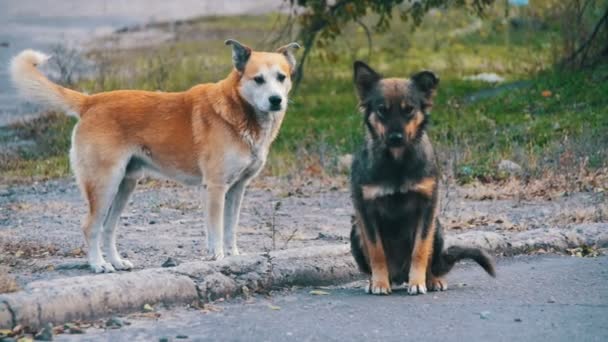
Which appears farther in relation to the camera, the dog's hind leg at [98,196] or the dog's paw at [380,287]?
the dog's hind leg at [98,196]

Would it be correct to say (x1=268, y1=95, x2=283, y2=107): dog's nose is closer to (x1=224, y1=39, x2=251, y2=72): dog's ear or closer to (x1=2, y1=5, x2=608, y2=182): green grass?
(x1=224, y1=39, x2=251, y2=72): dog's ear

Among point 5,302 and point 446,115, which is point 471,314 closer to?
point 5,302

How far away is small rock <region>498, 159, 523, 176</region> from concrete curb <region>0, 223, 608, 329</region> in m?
3.60

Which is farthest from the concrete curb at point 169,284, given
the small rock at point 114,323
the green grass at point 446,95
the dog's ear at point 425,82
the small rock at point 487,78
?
the small rock at point 487,78

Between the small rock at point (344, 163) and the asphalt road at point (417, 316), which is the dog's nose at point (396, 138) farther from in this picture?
the small rock at point (344, 163)

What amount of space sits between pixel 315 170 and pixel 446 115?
446 centimetres

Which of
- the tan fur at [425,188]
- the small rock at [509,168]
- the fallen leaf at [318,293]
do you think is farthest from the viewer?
the small rock at [509,168]

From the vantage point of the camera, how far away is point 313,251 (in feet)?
27.2

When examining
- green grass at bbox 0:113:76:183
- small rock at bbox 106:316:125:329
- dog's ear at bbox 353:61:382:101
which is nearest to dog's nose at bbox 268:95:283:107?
dog's ear at bbox 353:61:382:101

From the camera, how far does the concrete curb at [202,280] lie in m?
6.48

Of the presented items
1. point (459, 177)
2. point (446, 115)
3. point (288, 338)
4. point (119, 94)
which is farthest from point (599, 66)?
point (288, 338)

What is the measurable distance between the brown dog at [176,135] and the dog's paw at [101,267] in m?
0.08

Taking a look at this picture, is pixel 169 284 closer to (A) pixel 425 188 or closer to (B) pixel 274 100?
(A) pixel 425 188

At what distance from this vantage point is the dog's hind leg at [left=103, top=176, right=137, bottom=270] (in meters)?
8.51
